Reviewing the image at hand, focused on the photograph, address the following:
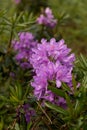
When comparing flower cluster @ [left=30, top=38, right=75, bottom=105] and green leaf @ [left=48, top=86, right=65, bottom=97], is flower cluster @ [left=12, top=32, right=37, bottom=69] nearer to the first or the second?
flower cluster @ [left=30, top=38, right=75, bottom=105]

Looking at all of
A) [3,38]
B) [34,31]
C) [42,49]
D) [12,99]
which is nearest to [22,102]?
[12,99]

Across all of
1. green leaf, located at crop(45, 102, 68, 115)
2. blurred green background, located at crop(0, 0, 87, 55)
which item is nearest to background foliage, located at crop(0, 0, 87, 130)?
green leaf, located at crop(45, 102, 68, 115)

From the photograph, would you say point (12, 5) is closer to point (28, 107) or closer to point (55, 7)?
point (55, 7)

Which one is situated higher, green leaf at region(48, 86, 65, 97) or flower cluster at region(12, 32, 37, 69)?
flower cluster at region(12, 32, 37, 69)

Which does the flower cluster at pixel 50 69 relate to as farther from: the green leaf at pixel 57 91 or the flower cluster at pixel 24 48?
the flower cluster at pixel 24 48

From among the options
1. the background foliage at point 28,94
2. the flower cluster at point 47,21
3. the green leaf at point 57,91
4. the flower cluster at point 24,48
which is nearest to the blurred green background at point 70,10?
the background foliage at point 28,94
